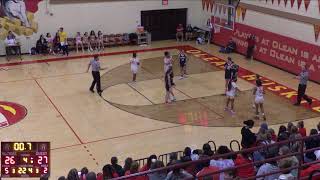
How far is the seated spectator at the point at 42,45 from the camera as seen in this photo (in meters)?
24.8

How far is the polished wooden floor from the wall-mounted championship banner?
2.10 metres

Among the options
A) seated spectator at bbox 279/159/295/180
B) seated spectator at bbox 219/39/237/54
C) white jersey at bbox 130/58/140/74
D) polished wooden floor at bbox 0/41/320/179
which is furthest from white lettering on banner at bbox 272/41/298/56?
seated spectator at bbox 279/159/295/180

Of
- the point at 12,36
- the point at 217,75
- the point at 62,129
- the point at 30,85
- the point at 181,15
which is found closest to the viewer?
the point at 62,129

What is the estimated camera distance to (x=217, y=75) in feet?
69.3

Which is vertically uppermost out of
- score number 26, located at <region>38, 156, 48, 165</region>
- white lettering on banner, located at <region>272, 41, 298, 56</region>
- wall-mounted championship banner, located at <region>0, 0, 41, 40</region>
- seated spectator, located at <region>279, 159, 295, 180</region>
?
wall-mounted championship banner, located at <region>0, 0, 41, 40</region>

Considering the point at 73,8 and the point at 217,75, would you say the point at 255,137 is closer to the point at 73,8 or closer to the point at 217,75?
the point at 217,75

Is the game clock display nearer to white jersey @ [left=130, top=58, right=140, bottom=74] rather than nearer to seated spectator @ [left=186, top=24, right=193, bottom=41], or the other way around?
white jersey @ [left=130, top=58, right=140, bottom=74]

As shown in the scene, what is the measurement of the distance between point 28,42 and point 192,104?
1212cm

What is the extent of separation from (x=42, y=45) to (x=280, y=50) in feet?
41.4

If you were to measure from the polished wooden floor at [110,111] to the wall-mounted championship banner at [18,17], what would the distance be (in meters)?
2.10

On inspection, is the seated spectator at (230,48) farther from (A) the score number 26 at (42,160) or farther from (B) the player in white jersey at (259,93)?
(A) the score number 26 at (42,160)

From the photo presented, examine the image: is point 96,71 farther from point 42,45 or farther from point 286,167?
point 286,167

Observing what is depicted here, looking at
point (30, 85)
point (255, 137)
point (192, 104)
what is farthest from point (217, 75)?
point (255, 137)

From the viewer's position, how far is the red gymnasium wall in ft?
66.3
